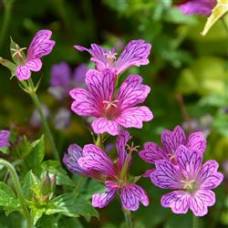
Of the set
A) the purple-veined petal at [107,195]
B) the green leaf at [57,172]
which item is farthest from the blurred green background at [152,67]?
the purple-veined petal at [107,195]

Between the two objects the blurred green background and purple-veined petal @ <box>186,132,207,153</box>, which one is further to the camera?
the blurred green background

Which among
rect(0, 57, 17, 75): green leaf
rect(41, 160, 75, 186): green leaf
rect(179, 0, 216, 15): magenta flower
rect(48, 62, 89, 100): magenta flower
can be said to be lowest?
rect(48, 62, 89, 100): magenta flower

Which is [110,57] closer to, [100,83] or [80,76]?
[100,83]

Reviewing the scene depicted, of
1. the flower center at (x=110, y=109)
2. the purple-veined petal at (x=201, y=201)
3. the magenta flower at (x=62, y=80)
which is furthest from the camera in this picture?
the magenta flower at (x=62, y=80)

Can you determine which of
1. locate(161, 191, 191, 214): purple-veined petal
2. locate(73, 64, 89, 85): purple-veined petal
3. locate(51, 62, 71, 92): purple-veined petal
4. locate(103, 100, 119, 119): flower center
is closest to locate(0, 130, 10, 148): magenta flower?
locate(103, 100, 119, 119): flower center

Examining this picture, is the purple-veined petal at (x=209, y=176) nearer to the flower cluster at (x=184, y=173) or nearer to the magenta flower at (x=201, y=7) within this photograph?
the flower cluster at (x=184, y=173)

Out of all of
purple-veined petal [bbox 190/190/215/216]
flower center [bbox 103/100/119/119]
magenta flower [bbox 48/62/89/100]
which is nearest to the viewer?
purple-veined petal [bbox 190/190/215/216]

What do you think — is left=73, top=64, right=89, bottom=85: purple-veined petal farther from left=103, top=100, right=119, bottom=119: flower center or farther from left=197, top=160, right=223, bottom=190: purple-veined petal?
left=197, top=160, right=223, bottom=190: purple-veined petal

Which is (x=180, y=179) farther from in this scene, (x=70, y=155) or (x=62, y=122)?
(x=62, y=122)
